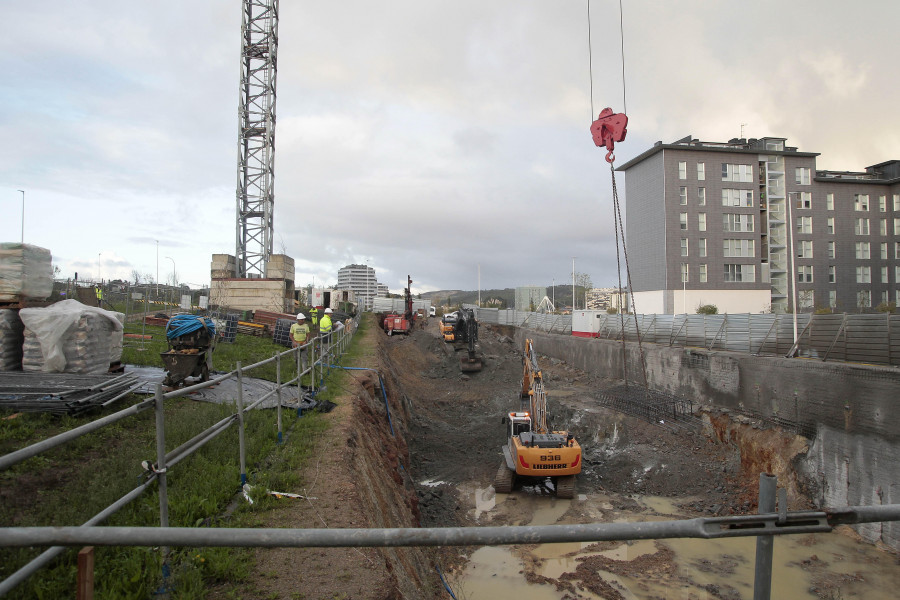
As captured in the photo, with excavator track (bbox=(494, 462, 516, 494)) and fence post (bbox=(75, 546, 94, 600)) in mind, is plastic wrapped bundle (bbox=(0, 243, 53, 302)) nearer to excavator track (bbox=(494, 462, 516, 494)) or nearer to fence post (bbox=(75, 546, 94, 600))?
fence post (bbox=(75, 546, 94, 600))

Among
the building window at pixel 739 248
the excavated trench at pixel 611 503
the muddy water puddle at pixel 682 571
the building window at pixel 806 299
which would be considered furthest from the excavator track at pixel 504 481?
the building window at pixel 806 299

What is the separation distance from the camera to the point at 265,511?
5.53m

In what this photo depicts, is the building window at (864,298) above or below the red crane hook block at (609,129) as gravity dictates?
below

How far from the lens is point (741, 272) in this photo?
46000mm

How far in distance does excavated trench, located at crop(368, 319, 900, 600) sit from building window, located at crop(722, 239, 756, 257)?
96.1ft

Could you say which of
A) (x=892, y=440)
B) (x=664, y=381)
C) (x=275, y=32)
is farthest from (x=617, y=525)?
(x=275, y=32)

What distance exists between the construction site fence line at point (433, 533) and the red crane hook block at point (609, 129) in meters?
12.4

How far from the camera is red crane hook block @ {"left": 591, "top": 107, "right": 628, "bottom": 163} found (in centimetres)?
1302

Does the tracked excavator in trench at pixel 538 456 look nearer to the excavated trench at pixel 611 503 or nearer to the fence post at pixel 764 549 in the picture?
the excavated trench at pixel 611 503

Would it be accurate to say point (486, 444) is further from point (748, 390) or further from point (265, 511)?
point (265, 511)

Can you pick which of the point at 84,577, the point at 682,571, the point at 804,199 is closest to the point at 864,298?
the point at 804,199

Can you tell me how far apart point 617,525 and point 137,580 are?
370 cm

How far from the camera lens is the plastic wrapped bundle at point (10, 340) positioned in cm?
859

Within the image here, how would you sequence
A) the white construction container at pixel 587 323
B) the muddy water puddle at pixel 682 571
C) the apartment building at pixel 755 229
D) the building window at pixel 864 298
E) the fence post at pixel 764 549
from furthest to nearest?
the building window at pixel 864 298 → the apartment building at pixel 755 229 → the white construction container at pixel 587 323 → the muddy water puddle at pixel 682 571 → the fence post at pixel 764 549
